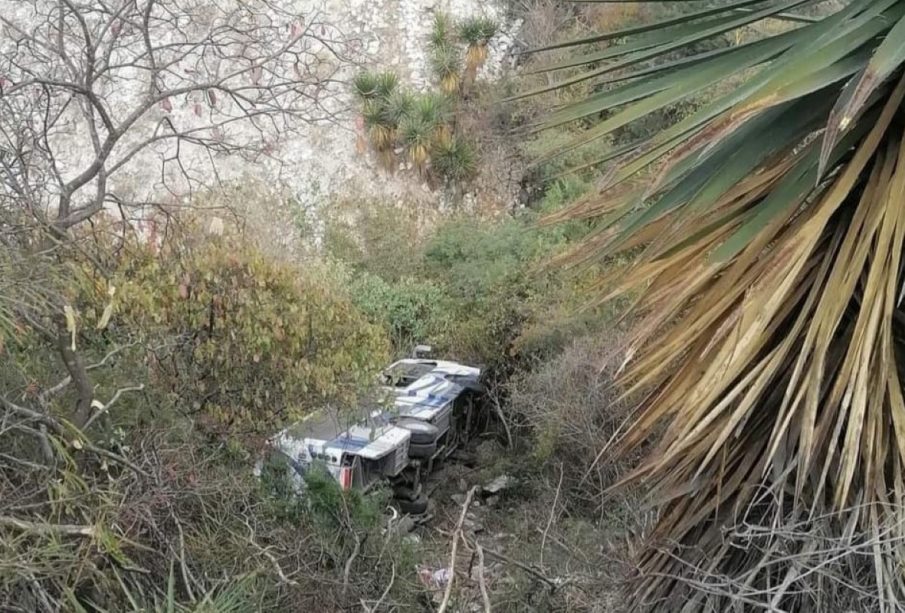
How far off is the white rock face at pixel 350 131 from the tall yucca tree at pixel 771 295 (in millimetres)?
12812

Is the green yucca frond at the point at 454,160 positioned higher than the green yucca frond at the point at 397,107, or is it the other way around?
the green yucca frond at the point at 397,107

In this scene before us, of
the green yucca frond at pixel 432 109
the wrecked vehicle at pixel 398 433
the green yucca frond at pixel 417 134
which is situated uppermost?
the green yucca frond at pixel 432 109

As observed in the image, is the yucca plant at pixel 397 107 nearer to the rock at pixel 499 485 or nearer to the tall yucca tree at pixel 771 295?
the rock at pixel 499 485

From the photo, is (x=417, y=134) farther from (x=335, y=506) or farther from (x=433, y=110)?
(x=335, y=506)

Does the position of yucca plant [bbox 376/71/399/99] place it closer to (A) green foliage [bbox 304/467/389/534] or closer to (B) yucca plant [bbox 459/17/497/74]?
(B) yucca plant [bbox 459/17/497/74]

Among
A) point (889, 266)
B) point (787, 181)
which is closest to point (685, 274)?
point (787, 181)

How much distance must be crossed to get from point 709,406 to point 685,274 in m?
0.53

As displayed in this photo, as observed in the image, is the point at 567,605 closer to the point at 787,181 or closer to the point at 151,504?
the point at 151,504

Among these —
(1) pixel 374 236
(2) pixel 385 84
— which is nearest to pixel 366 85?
(2) pixel 385 84

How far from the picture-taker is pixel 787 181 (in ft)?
8.67

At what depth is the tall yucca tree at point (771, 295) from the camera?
2.39m

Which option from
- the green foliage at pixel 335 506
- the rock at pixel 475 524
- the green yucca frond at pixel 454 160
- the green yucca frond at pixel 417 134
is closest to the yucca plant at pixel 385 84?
the green yucca frond at pixel 417 134

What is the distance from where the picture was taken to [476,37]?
16016 millimetres

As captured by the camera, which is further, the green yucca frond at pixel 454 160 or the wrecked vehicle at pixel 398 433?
the green yucca frond at pixel 454 160
